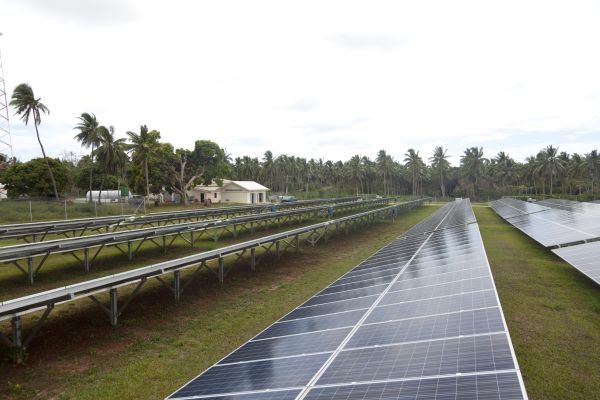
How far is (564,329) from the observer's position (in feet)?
32.8

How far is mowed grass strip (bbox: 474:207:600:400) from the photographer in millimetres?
7371

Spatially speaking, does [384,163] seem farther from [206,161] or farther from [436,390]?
[436,390]

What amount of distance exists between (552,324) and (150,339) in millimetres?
11100

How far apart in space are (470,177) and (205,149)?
75851 mm

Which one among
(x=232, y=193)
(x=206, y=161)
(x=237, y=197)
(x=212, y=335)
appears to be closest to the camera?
(x=212, y=335)

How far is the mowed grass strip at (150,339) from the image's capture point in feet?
26.6

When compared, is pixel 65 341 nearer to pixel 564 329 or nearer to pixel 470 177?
pixel 564 329

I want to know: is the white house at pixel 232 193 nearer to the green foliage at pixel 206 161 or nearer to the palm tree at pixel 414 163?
the green foliage at pixel 206 161

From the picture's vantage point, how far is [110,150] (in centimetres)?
5291

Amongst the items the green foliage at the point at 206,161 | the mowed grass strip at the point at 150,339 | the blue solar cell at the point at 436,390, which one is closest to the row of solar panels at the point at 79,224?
the mowed grass strip at the point at 150,339

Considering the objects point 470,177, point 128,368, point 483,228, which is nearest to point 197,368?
point 128,368

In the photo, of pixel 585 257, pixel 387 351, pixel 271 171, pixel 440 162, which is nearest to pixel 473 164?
pixel 440 162

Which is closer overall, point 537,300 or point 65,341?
point 65,341

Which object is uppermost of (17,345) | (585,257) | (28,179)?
(28,179)
